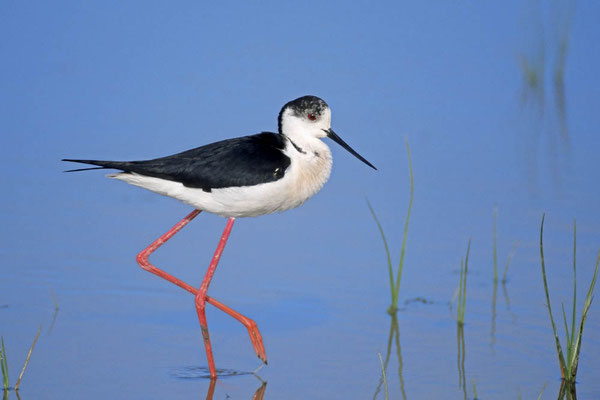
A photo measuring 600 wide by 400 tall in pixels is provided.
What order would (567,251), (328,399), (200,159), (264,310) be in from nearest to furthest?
(328,399) < (200,159) < (264,310) < (567,251)

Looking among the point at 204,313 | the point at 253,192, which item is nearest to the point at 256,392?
the point at 204,313

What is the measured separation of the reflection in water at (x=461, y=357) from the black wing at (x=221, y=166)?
133 cm

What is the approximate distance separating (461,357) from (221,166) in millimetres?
1636

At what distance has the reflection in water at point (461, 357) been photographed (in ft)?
15.3

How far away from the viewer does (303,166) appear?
17.5 ft

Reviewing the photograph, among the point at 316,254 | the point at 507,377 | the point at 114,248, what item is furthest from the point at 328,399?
the point at 114,248

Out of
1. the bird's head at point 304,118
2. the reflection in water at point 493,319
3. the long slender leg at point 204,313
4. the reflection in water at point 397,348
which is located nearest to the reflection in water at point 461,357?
the reflection in water at point 493,319

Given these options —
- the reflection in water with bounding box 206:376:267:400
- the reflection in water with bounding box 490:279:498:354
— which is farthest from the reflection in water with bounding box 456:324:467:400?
the reflection in water with bounding box 206:376:267:400

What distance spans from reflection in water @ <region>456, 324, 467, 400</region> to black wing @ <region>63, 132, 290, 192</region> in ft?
4.38

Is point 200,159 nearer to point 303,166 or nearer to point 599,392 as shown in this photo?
point 303,166

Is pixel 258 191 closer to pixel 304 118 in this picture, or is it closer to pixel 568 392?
pixel 304 118

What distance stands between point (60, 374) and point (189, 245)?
2.17m

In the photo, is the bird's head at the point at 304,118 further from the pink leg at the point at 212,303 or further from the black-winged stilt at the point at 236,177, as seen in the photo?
the pink leg at the point at 212,303

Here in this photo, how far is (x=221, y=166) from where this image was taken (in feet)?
17.0
